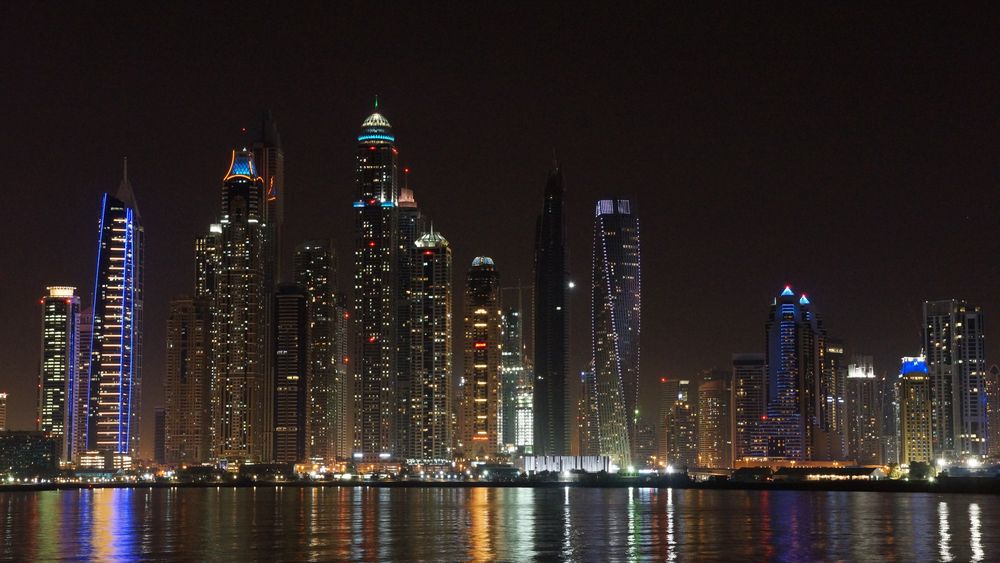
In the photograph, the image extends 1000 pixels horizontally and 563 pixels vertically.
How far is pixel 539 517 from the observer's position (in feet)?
405

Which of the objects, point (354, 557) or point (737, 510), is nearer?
point (354, 557)

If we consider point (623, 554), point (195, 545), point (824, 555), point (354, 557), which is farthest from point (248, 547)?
point (824, 555)

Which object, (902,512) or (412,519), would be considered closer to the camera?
(412,519)

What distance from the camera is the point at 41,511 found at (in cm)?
14712

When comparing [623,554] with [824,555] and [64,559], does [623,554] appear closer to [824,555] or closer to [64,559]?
[824,555]

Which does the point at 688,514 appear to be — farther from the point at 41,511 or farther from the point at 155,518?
the point at 41,511

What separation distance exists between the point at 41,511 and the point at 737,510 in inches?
3122

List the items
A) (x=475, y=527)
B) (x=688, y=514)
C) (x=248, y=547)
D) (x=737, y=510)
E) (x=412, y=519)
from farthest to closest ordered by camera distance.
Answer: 1. (x=737, y=510)
2. (x=688, y=514)
3. (x=412, y=519)
4. (x=475, y=527)
5. (x=248, y=547)

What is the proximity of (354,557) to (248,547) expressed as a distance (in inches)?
456

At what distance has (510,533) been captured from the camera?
97.2 meters

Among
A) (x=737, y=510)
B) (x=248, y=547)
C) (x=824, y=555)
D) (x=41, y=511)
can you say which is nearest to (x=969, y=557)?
(x=824, y=555)

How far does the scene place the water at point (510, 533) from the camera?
79.4m

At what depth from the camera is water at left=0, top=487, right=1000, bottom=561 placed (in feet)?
260

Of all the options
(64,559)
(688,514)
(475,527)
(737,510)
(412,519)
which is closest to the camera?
(64,559)
